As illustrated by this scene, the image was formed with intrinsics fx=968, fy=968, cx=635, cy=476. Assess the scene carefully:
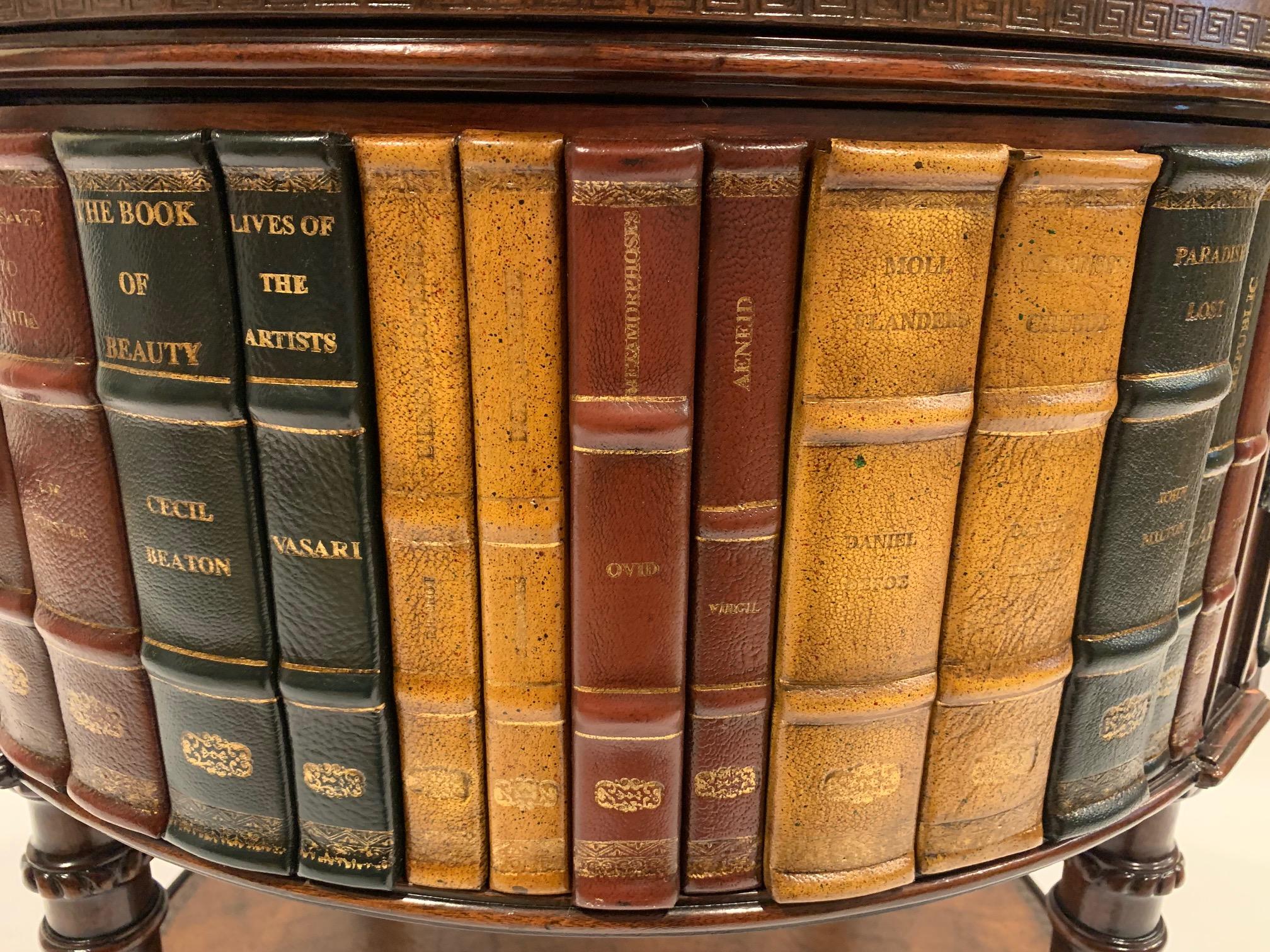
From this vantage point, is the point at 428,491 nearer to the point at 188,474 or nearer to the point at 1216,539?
the point at 188,474

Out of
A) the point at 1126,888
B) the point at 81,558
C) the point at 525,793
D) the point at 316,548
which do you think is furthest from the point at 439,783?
the point at 1126,888

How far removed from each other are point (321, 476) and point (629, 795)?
262mm

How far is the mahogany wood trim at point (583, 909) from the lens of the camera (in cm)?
61

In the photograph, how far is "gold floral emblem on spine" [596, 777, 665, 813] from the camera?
1.92ft

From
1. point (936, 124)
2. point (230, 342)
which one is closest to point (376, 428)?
point (230, 342)

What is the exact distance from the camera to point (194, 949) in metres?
1.02

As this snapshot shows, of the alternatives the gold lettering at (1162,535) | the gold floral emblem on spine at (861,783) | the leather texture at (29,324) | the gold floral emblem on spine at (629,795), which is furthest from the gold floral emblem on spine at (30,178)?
the gold lettering at (1162,535)

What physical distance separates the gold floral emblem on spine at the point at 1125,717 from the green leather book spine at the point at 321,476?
1.56ft

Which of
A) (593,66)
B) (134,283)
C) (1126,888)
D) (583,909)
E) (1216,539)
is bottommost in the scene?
(1126,888)

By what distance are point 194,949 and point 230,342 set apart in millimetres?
790

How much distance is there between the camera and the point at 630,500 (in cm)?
53

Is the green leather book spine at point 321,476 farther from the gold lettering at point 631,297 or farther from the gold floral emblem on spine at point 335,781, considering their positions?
the gold lettering at point 631,297

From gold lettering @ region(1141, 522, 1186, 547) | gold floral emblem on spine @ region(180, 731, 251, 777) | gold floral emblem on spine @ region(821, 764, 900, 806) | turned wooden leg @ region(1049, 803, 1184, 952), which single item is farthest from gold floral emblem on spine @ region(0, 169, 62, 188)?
turned wooden leg @ region(1049, 803, 1184, 952)

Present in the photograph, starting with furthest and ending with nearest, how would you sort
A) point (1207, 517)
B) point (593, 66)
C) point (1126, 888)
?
point (1126, 888) < point (1207, 517) < point (593, 66)
